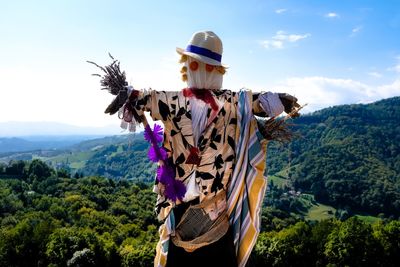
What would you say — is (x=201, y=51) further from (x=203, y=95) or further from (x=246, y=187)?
(x=246, y=187)

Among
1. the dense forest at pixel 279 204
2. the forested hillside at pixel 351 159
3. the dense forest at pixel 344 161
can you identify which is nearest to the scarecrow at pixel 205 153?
the dense forest at pixel 279 204

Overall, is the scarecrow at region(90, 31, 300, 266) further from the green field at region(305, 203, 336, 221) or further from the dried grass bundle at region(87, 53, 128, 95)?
the green field at region(305, 203, 336, 221)

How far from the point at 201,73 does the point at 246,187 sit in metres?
0.86

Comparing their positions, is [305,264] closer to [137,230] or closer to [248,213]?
[137,230]

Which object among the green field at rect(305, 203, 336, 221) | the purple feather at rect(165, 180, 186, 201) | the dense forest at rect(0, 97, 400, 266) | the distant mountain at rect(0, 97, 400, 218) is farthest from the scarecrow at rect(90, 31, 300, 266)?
the green field at rect(305, 203, 336, 221)

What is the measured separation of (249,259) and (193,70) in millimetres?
1362

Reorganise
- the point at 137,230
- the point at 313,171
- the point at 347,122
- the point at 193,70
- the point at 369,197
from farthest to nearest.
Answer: the point at 347,122
the point at 313,171
the point at 369,197
the point at 137,230
the point at 193,70

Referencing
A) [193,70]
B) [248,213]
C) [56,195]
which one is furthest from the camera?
[56,195]

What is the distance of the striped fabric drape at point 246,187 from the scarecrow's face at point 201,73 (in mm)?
319

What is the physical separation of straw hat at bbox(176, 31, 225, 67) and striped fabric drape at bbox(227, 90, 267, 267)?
42 centimetres

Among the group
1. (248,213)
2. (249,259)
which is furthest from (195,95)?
(249,259)

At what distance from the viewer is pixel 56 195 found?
57750 millimetres

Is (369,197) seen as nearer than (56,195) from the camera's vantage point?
No

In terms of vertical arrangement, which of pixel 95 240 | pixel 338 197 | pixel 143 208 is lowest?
pixel 338 197
